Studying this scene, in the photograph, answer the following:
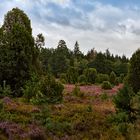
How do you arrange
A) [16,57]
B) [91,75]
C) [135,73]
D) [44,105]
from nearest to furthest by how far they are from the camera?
1. [44,105]
2. [16,57]
3. [135,73]
4. [91,75]

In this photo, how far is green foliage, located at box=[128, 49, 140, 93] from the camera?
118 feet

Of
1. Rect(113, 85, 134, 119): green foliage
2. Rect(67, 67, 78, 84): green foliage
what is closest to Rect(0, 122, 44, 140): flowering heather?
Rect(113, 85, 134, 119): green foliage

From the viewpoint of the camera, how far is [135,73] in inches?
1432

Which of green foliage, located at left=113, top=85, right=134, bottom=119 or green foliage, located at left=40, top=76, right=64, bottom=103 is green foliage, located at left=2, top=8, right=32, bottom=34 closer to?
green foliage, located at left=40, top=76, right=64, bottom=103

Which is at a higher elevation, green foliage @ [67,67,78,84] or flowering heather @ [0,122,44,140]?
green foliage @ [67,67,78,84]

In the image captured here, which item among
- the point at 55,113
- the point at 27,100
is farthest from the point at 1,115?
the point at 27,100

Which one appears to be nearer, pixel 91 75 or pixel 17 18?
pixel 17 18

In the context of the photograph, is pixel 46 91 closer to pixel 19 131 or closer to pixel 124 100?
pixel 124 100

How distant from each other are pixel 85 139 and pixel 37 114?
440cm

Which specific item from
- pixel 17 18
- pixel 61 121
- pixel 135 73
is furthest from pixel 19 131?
pixel 135 73

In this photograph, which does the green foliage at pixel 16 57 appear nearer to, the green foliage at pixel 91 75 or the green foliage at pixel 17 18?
the green foliage at pixel 17 18

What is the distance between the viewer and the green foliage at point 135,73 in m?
36.1

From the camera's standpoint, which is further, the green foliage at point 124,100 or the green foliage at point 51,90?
the green foliage at point 51,90

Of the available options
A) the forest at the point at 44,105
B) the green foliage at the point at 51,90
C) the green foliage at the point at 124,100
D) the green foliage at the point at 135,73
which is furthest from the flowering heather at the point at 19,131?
the green foliage at the point at 135,73
